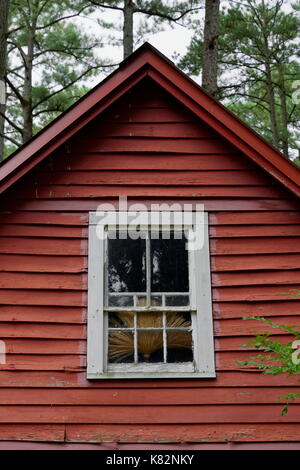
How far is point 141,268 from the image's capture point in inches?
234

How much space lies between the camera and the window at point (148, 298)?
219 inches

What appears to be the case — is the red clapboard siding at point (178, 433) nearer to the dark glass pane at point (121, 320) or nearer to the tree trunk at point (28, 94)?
the dark glass pane at point (121, 320)

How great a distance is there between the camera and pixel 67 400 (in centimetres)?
546

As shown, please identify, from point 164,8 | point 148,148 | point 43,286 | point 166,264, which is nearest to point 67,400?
point 43,286

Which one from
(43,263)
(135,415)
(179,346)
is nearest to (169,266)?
(179,346)

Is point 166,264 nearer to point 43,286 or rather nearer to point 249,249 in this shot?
point 249,249

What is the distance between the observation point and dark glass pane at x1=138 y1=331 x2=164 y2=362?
564 centimetres

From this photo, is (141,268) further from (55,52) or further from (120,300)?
(55,52)

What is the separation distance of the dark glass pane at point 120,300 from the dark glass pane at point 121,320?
106mm

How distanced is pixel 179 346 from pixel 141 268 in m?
0.94

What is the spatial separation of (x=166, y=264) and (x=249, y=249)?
3.03 feet

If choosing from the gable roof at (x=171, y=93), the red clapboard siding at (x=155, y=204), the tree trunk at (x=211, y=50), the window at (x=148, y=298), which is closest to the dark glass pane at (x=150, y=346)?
the window at (x=148, y=298)

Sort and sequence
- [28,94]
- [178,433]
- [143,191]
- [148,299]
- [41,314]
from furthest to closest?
1. [28,94]
2. [143,191]
3. [148,299]
4. [41,314]
5. [178,433]

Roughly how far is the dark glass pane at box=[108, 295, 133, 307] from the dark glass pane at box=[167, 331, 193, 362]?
1.77ft
